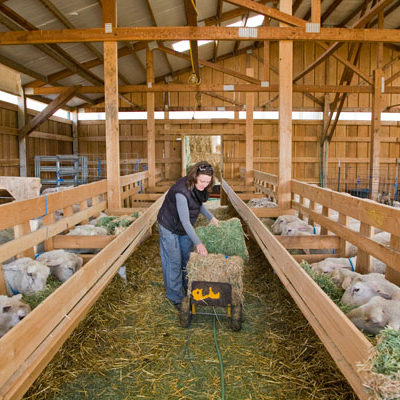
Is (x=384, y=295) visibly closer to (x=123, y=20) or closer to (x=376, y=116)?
(x=376, y=116)

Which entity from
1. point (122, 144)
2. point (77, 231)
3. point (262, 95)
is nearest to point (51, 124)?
point (122, 144)

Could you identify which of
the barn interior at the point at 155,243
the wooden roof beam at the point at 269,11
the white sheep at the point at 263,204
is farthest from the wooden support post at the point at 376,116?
the wooden roof beam at the point at 269,11

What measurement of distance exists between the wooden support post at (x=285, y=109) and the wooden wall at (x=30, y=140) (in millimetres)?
8653

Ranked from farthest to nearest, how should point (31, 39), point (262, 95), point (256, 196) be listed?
1. point (262, 95)
2. point (256, 196)
3. point (31, 39)

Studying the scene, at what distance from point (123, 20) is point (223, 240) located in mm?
7859

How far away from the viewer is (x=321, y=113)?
680 inches

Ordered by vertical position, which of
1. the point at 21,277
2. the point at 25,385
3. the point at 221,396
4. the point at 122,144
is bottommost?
the point at 221,396

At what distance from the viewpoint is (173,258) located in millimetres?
4363

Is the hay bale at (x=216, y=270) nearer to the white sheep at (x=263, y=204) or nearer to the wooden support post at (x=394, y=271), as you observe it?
the wooden support post at (x=394, y=271)

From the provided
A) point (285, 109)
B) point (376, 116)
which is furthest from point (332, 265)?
point (376, 116)

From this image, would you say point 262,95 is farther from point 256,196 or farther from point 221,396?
point 221,396

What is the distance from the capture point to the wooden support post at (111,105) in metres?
6.03

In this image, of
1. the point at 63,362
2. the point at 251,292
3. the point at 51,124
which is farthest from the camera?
the point at 51,124

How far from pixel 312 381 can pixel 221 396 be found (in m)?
0.71
